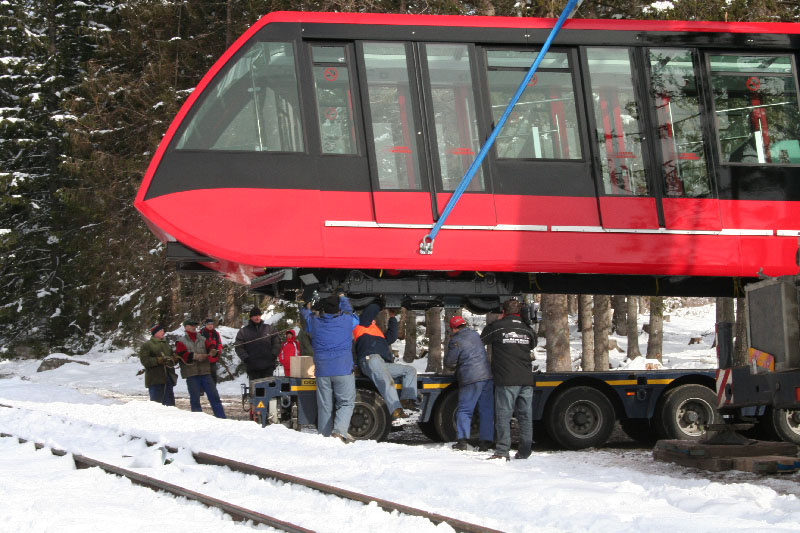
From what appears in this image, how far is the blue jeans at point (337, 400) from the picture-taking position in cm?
1103

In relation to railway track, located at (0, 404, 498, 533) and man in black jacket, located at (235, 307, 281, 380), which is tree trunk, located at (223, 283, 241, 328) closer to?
man in black jacket, located at (235, 307, 281, 380)

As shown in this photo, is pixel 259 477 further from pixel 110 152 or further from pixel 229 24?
pixel 110 152

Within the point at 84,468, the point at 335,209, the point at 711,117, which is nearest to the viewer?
the point at 84,468

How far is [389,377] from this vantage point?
11516 mm

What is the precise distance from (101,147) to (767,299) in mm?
21235

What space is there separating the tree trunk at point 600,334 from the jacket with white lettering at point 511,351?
1341cm

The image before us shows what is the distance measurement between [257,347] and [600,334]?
487 inches

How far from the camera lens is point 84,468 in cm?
882

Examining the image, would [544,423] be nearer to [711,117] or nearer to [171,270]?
[711,117]

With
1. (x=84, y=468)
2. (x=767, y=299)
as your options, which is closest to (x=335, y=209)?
(x=84, y=468)

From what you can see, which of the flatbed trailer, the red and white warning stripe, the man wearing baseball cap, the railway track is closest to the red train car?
the red and white warning stripe

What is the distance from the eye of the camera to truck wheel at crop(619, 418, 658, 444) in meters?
12.9

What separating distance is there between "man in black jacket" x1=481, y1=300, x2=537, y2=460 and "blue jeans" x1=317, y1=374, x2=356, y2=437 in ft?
5.29

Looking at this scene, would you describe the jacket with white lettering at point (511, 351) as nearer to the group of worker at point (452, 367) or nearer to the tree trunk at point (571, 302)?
the group of worker at point (452, 367)
